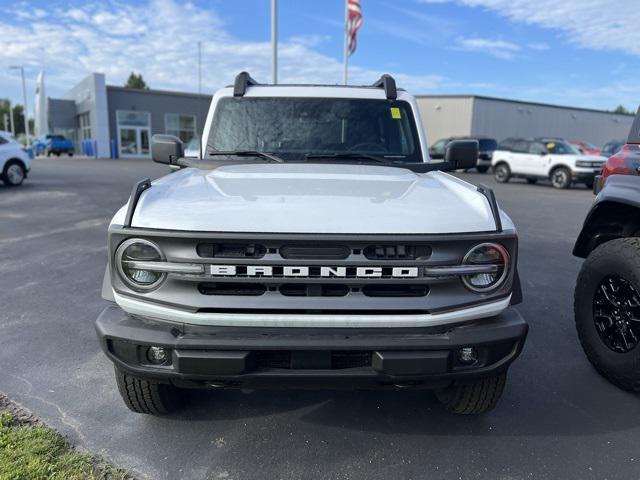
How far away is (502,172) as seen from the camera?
20.9 m

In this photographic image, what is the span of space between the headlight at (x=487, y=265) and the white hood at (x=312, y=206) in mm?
103

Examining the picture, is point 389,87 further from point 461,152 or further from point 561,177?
point 561,177

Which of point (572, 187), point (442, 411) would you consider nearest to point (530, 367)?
point (442, 411)

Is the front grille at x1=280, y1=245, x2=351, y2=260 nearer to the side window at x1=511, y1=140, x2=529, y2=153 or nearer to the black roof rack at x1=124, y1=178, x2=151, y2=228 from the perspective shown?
the black roof rack at x1=124, y1=178, x2=151, y2=228

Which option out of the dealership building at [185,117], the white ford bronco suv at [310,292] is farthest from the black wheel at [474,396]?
the dealership building at [185,117]

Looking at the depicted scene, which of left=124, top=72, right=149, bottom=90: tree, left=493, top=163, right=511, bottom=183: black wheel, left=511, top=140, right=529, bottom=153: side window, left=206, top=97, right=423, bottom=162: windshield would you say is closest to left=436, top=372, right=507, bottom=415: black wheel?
left=206, top=97, right=423, bottom=162: windshield

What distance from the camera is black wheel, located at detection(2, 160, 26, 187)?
1478 cm

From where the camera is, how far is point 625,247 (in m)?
3.25

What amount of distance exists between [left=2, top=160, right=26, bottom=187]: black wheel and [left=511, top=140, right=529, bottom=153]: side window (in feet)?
58.0

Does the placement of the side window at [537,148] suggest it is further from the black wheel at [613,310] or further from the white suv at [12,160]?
the white suv at [12,160]

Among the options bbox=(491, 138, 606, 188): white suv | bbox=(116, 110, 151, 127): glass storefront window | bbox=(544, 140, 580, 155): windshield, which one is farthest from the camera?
bbox=(116, 110, 151, 127): glass storefront window

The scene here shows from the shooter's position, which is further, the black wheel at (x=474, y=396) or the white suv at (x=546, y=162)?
the white suv at (x=546, y=162)

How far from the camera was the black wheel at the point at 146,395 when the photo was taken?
2680mm

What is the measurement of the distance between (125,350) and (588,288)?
120 inches
